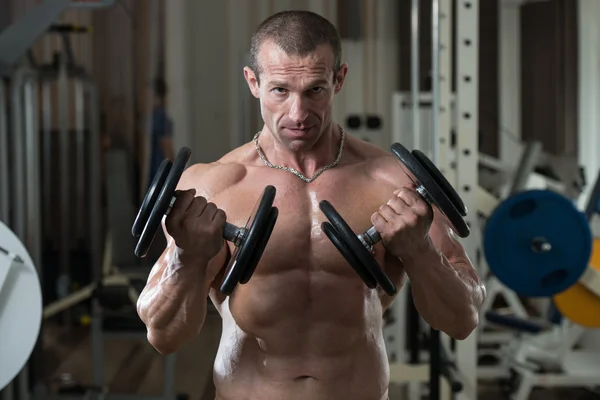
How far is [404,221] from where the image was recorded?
2.88 ft

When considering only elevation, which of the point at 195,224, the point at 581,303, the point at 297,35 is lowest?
the point at 581,303

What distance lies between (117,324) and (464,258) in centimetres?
193

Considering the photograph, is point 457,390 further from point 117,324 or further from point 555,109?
point 555,109

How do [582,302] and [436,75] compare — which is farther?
[582,302]

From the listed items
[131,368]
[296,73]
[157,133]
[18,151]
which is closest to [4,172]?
[18,151]

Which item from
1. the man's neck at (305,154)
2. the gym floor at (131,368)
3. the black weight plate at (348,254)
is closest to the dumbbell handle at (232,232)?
→ the black weight plate at (348,254)

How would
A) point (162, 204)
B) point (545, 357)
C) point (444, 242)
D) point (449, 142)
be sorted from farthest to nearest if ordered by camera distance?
point (545, 357) → point (449, 142) → point (444, 242) → point (162, 204)

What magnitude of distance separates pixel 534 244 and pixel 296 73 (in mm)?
1329

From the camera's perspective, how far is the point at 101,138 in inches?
109

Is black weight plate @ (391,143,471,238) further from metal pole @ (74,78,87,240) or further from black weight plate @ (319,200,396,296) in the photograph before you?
metal pole @ (74,78,87,240)

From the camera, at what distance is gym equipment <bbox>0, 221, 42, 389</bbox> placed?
1815 mm

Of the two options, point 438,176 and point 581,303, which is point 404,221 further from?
point 581,303

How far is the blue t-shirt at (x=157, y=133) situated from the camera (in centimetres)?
279

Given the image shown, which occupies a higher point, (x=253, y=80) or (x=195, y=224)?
(x=253, y=80)
